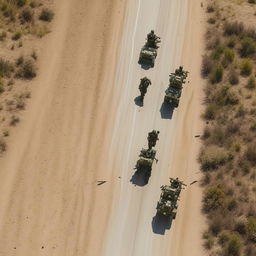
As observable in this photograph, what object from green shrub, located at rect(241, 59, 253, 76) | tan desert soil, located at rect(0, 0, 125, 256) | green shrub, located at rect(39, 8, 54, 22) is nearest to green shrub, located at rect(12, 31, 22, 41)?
tan desert soil, located at rect(0, 0, 125, 256)

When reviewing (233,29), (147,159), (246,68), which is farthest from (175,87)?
(233,29)

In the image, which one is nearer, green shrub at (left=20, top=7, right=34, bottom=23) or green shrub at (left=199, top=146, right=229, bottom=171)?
green shrub at (left=199, top=146, right=229, bottom=171)

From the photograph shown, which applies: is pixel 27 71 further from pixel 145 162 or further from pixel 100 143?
pixel 145 162

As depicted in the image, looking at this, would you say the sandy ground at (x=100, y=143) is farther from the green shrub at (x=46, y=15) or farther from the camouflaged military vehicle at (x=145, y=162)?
the green shrub at (x=46, y=15)

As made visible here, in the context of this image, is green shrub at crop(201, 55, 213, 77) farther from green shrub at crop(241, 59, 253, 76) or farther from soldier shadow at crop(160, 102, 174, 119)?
soldier shadow at crop(160, 102, 174, 119)

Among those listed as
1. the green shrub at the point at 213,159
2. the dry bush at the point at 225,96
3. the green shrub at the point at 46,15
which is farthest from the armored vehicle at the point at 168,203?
the green shrub at the point at 46,15
